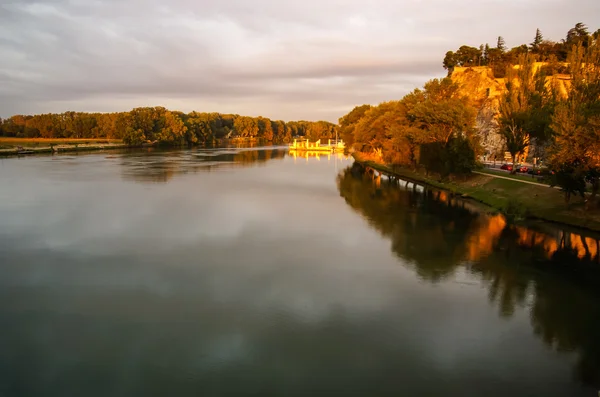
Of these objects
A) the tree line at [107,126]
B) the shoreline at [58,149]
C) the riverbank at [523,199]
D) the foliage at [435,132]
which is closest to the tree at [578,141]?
the riverbank at [523,199]

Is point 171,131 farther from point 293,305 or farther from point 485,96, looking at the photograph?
point 293,305

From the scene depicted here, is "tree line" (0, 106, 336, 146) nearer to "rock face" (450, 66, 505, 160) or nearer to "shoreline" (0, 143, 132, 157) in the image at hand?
"shoreline" (0, 143, 132, 157)

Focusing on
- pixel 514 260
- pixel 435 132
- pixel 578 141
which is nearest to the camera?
Answer: pixel 514 260

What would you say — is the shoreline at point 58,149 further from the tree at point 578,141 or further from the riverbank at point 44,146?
the tree at point 578,141

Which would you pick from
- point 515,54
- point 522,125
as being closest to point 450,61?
point 515,54

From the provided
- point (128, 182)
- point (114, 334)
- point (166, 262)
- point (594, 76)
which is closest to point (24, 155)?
point (128, 182)

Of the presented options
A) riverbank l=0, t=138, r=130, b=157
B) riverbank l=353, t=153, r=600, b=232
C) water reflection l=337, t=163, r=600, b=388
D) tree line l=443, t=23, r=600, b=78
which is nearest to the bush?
riverbank l=353, t=153, r=600, b=232
